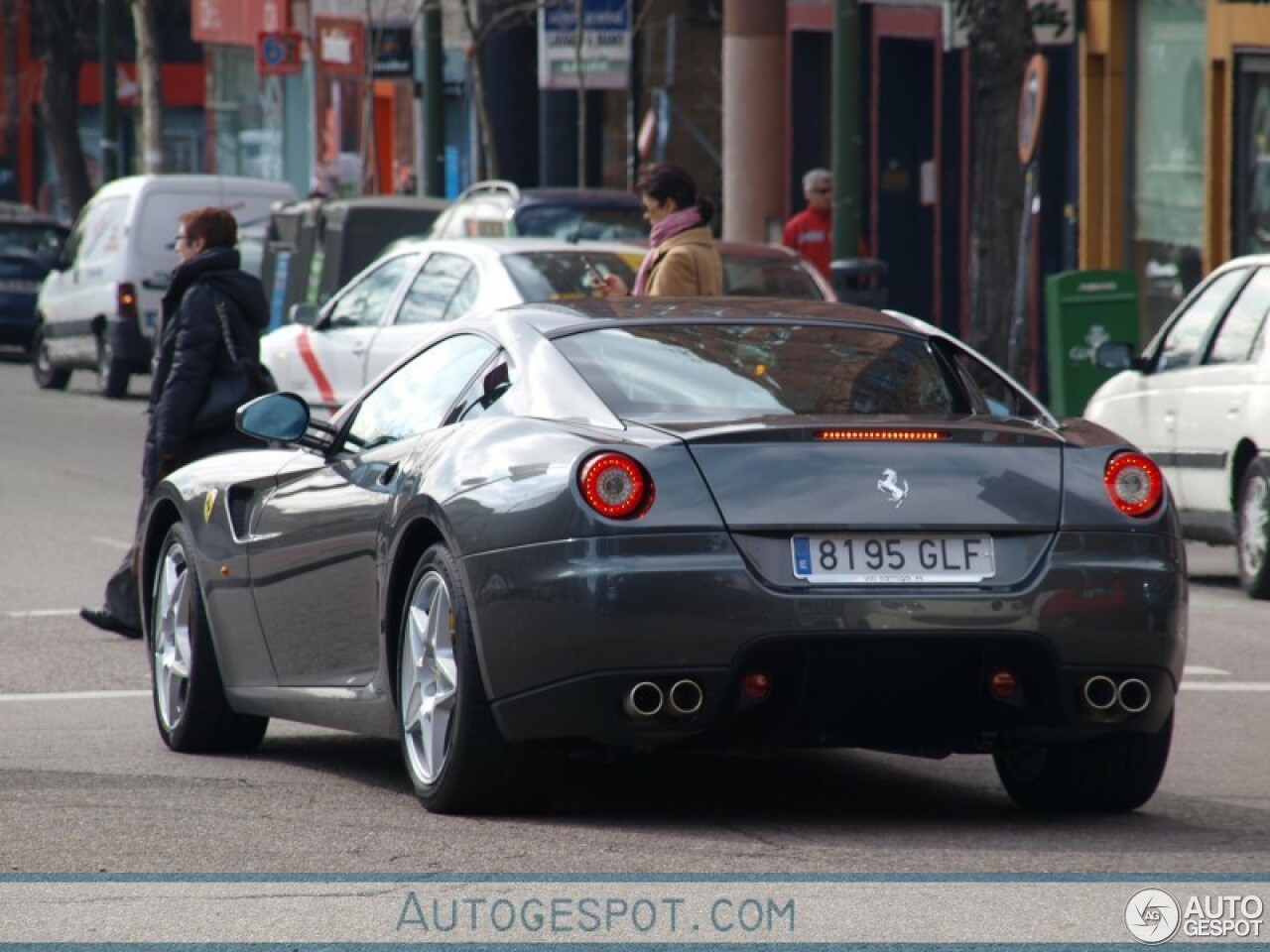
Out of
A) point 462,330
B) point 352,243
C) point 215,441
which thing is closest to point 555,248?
point 215,441

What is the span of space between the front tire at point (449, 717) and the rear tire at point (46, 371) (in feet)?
78.6

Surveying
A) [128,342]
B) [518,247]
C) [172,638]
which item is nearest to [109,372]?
[128,342]

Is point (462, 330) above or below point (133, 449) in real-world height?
above

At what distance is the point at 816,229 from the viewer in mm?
24031

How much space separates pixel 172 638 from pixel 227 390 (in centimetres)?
289

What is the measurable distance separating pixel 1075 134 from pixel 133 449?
9399 mm

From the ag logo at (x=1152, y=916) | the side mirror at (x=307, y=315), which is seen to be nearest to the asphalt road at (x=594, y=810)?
the ag logo at (x=1152, y=916)

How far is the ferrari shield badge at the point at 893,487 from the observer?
6906 millimetres

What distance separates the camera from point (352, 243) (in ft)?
78.3

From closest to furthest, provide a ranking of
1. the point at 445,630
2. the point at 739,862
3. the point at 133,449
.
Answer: the point at 739,862 < the point at 445,630 < the point at 133,449

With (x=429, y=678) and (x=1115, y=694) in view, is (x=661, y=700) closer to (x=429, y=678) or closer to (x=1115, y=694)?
(x=429, y=678)

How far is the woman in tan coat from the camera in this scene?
13.4 m

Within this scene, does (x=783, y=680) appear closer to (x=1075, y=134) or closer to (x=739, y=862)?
(x=739, y=862)

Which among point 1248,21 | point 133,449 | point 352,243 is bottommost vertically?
point 133,449
